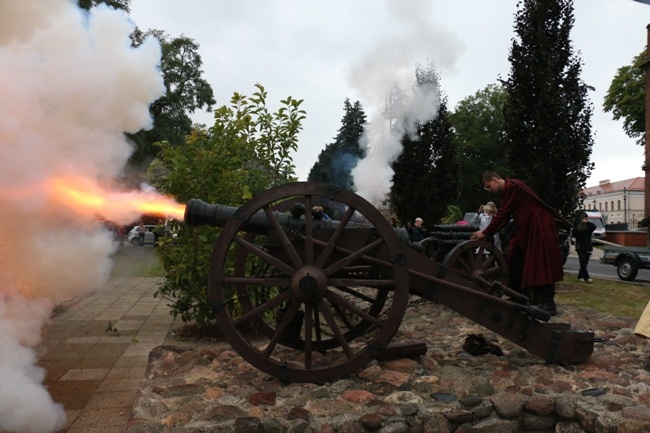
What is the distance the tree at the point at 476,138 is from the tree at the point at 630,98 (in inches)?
348

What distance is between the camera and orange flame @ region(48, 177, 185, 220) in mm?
4973

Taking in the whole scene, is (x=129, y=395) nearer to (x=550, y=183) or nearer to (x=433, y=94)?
(x=550, y=183)

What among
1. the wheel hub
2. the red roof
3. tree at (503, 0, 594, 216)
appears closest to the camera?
the wheel hub

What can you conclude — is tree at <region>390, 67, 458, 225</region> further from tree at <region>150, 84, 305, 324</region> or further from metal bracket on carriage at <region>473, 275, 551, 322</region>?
metal bracket on carriage at <region>473, 275, 551, 322</region>

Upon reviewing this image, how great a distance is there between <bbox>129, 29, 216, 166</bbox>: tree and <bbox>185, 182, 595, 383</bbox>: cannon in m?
21.0

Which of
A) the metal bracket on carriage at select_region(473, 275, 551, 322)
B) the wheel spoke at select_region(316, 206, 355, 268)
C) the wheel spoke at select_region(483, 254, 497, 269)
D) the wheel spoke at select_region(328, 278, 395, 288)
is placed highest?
the wheel spoke at select_region(316, 206, 355, 268)

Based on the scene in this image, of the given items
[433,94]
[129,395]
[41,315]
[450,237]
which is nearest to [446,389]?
[129,395]

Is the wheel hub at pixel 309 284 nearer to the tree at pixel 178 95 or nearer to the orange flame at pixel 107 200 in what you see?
the orange flame at pixel 107 200

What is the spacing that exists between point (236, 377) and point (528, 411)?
2.33 meters

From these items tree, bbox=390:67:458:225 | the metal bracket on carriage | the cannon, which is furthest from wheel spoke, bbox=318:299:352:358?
tree, bbox=390:67:458:225

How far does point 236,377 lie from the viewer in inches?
180

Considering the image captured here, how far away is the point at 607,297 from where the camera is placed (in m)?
9.37

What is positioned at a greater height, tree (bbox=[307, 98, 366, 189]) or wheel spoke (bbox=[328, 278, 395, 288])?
tree (bbox=[307, 98, 366, 189])

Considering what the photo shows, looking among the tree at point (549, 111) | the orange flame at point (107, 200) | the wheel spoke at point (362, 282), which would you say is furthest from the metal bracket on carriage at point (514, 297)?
the tree at point (549, 111)
